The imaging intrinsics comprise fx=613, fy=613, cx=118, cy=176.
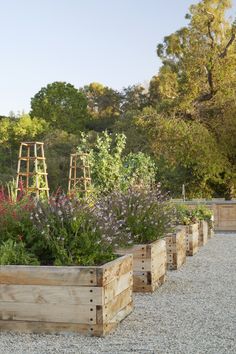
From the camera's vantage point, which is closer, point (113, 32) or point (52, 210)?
point (52, 210)

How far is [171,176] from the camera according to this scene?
24688 millimetres

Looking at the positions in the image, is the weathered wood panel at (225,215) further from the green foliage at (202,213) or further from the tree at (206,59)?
the tree at (206,59)

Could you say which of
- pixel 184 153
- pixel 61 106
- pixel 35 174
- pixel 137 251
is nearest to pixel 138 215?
pixel 137 251

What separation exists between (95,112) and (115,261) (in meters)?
35.9

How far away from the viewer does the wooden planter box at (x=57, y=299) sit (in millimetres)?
4473

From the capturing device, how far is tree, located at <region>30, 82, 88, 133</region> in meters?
37.0

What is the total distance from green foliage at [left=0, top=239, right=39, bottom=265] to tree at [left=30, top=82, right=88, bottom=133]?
30.7m

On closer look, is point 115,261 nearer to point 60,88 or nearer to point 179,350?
point 179,350

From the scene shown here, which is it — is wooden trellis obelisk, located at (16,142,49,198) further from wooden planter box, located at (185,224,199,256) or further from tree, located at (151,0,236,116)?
tree, located at (151,0,236,116)

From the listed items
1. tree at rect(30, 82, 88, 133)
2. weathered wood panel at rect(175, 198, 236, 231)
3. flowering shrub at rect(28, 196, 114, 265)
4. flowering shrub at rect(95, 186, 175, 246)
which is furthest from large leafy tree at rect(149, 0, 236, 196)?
flowering shrub at rect(28, 196, 114, 265)

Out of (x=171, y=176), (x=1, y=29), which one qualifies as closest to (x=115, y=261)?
(x=1, y=29)

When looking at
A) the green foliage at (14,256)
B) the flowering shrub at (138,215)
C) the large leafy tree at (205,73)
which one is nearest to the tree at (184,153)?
the large leafy tree at (205,73)

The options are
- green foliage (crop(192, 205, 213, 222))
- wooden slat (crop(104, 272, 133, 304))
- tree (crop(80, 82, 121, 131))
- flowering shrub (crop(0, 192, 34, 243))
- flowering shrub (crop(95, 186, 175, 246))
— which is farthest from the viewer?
tree (crop(80, 82, 121, 131))

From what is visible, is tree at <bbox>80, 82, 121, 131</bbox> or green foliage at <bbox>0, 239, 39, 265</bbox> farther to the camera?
tree at <bbox>80, 82, 121, 131</bbox>
